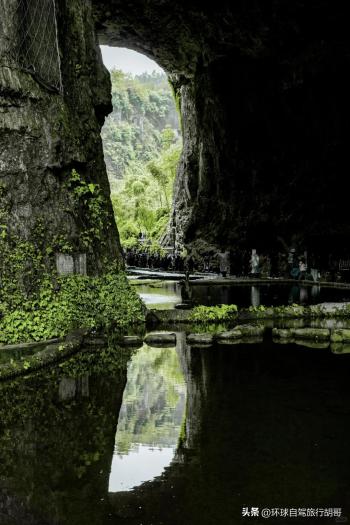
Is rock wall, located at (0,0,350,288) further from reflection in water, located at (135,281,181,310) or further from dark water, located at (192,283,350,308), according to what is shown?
dark water, located at (192,283,350,308)

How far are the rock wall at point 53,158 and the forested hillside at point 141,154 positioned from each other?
31.5m

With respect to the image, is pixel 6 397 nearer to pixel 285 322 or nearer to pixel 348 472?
pixel 348 472

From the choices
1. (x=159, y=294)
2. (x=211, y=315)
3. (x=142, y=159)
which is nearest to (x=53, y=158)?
(x=211, y=315)

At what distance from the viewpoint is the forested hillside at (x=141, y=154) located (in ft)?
173

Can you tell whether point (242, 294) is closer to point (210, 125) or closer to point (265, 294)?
point (265, 294)

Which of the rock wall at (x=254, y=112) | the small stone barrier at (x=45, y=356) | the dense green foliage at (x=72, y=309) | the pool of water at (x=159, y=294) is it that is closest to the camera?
the small stone barrier at (x=45, y=356)

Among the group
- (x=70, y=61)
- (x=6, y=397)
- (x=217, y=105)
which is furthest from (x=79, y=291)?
→ (x=217, y=105)

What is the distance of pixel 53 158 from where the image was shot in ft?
40.2

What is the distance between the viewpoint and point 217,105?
3117 centimetres

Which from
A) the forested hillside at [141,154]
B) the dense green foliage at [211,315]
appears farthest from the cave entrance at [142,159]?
the dense green foliage at [211,315]

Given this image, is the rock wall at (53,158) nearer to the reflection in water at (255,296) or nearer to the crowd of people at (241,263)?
the reflection in water at (255,296)

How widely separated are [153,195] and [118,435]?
49.2m

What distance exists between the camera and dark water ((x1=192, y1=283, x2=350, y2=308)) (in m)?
18.3

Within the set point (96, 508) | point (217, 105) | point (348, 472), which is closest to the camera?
point (96, 508)
